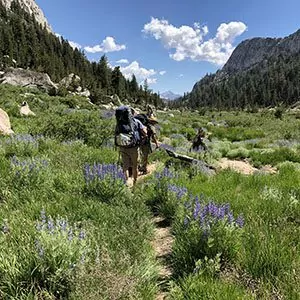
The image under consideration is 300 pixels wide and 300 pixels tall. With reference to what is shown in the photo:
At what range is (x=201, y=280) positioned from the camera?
3.52 metres

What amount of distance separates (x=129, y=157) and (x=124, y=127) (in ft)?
3.32

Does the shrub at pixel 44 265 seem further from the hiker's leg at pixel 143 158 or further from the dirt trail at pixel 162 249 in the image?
the hiker's leg at pixel 143 158

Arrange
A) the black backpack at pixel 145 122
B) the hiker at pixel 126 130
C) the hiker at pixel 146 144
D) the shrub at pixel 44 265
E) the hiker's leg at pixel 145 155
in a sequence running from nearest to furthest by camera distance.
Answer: the shrub at pixel 44 265
the hiker at pixel 126 130
the black backpack at pixel 145 122
the hiker at pixel 146 144
the hiker's leg at pixel 145 155

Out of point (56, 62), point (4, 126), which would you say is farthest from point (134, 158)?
point (56, 62)

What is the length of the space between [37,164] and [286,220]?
4537 mm

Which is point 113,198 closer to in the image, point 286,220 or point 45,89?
point 286,220

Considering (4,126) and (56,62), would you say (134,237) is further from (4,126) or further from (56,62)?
(56,62)

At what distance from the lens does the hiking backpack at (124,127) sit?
815cm

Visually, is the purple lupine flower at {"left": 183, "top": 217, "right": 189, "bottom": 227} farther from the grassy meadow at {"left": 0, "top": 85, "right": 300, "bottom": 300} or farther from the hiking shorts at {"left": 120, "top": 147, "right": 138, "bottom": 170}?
the hiking shorts at {"left": 120, "top": 147, "right": 138, "bottom": 170}

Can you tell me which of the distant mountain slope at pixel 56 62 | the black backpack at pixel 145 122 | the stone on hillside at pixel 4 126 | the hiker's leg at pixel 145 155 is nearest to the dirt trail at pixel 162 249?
the black backpack at pixel 145 122

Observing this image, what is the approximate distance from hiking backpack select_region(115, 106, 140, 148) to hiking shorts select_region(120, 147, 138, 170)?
48 cm

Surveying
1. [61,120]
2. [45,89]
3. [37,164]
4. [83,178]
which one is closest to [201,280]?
[83,178]

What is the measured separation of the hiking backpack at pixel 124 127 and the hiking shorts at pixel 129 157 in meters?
0.48

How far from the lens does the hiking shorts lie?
8812 mm
